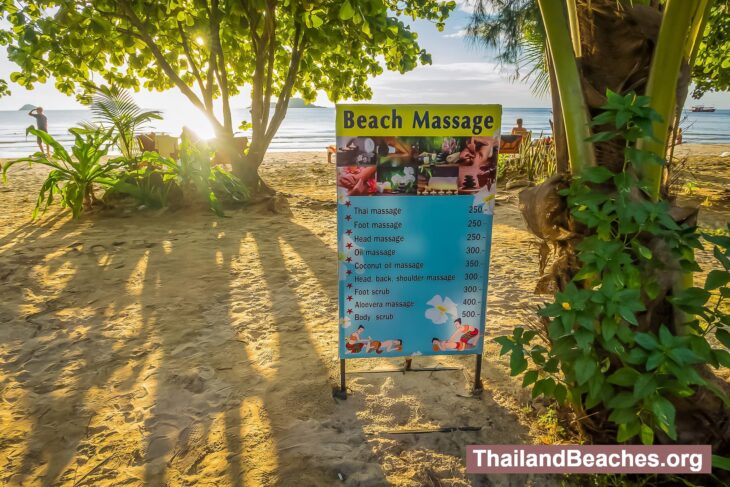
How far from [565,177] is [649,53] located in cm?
52

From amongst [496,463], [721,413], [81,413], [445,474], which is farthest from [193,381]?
[721,413]

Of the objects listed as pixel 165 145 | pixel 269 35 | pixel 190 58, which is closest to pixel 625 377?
pixel 269 35

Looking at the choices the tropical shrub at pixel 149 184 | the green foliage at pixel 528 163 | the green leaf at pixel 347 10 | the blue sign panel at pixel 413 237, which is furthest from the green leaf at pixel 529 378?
the green foliage at pixel 528 163

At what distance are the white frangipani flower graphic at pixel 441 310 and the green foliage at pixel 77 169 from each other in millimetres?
Result: 5617

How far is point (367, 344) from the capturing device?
7.56 feet

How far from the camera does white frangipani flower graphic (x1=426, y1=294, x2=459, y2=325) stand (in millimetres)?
2303

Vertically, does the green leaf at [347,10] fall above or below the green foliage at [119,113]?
above

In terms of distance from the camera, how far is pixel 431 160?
81.9 inches

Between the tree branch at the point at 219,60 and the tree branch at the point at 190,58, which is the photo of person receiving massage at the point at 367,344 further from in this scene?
the tree branch at the point at 190,58

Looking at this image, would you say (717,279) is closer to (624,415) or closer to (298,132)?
(624,415)

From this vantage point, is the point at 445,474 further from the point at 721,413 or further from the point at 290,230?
the point at 290,230

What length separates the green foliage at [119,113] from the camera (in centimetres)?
640

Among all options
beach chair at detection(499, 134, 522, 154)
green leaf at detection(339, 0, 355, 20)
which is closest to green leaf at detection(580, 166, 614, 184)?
green leaf at detection(339, 0, 355, 20)

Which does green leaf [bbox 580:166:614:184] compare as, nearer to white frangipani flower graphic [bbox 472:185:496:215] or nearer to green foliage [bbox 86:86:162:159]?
white frangipani flower graphic [bbox 472:185:496:215]
